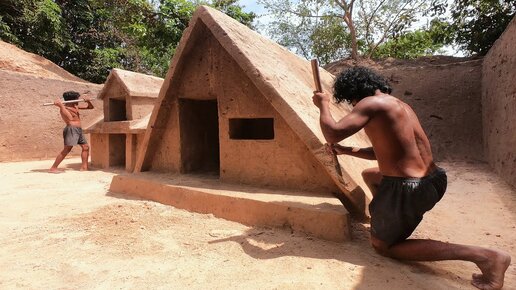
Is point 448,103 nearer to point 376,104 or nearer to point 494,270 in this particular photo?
point 376,104

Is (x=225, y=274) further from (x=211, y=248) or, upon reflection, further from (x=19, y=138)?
(x=19, y=138)

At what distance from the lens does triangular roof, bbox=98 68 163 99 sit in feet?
21.8

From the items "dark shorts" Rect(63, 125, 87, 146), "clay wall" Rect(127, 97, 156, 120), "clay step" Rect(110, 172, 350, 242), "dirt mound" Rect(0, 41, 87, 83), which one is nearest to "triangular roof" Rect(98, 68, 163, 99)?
"clay wall" Rect(127, 97, 156, 120)

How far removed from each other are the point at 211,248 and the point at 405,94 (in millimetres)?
7571

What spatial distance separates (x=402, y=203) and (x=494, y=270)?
0.61 m

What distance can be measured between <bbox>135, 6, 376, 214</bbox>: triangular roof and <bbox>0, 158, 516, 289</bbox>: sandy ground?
50 centimetres

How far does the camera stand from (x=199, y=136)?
4.74 metres

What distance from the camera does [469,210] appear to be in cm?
362

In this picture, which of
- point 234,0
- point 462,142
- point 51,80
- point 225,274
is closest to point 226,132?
point 225,274

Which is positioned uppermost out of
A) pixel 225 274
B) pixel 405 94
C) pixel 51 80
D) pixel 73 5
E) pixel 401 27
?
pixel 73 5

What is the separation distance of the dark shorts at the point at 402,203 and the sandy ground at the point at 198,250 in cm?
23

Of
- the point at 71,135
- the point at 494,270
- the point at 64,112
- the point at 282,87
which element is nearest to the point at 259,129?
the point at 282,87

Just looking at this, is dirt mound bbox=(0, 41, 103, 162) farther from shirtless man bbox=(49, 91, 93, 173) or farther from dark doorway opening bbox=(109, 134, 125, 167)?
dark doorway opening bbox=(109, 134, 125, 167)

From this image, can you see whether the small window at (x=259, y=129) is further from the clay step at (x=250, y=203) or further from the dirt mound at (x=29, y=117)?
the dirt mound at (x=29, y=117)
